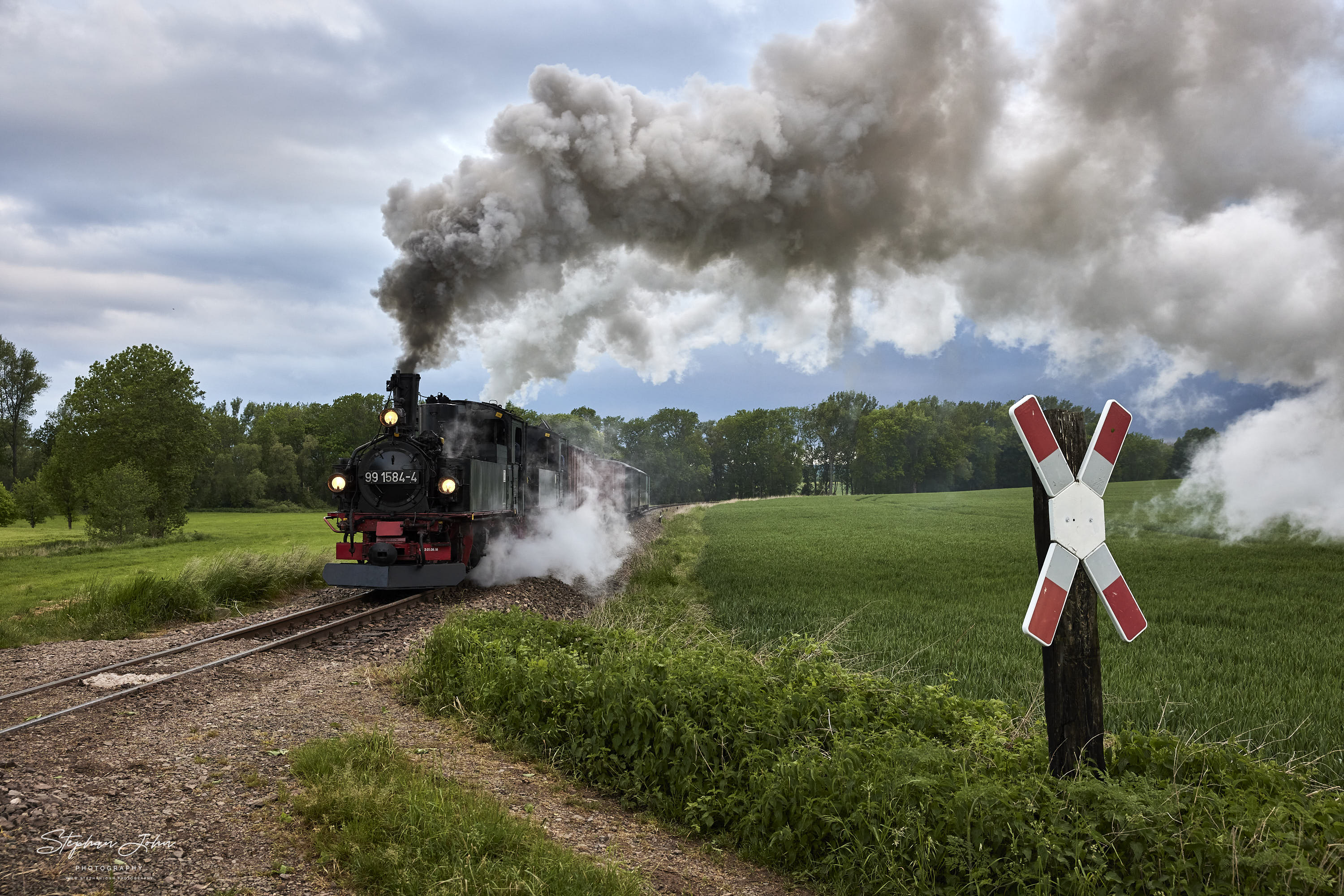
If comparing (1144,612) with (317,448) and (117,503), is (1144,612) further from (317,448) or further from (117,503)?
(317,448)

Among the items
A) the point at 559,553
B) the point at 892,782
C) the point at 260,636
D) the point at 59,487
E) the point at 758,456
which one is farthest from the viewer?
the point at 758,456

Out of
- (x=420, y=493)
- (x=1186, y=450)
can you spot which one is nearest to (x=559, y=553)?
(x=420, y=493)

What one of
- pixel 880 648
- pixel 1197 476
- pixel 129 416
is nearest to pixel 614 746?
pixel 880 648

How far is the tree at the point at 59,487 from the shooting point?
29984 millimetres

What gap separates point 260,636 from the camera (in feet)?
29.7

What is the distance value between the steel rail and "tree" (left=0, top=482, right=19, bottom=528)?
2680 cm

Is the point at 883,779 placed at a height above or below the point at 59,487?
below

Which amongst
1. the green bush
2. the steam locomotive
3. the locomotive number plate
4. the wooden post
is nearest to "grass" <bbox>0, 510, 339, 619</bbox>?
the steam locomotive

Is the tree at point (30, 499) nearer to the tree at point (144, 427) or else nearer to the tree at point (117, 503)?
the tree at point (144, 427)

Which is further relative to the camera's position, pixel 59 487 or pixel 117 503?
pixel 59 487

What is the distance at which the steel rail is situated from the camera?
6430mm

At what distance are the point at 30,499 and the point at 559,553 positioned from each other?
30.1 metres

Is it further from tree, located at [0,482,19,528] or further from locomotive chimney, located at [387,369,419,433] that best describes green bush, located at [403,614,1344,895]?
tree, located at [0,482,19,528]

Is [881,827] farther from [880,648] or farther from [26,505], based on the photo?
[26,505]
